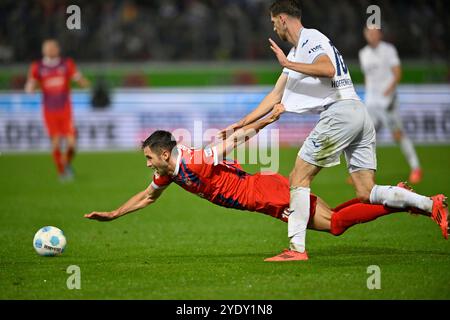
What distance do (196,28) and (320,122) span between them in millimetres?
17039

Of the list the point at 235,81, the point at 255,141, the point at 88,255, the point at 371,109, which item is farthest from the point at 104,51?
the point at 88,255

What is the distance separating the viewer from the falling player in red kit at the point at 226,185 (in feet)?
25.8

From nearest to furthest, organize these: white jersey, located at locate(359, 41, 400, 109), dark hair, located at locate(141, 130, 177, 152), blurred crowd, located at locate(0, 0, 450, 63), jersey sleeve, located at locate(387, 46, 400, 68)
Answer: dark hair, located at locate(141, 130, 177, 152) → jersey sleeve, located at locate(387, 46, 400, 68) → white jersey, located at locate(359, 41, 400, 109) → blurred crowd, located at locate(0, 0, 450, 63)

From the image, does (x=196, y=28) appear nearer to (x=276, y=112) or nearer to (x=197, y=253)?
(x=197, y=253)

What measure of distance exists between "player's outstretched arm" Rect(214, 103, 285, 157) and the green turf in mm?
1172

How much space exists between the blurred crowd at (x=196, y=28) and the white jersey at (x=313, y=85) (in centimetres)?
1568

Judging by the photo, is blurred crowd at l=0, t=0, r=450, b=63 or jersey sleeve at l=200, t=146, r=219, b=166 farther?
blurred crowd at l=0, t=0, r=450, b=63

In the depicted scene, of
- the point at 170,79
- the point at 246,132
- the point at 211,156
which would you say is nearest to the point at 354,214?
the point at 246,132

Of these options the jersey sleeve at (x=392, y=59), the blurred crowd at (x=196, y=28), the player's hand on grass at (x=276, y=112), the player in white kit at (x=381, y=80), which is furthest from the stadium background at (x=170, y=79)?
the player's hand on grass at (x=276, y=112)

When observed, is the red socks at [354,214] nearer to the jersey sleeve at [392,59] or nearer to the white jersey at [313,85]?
the white jersey at [313,85]

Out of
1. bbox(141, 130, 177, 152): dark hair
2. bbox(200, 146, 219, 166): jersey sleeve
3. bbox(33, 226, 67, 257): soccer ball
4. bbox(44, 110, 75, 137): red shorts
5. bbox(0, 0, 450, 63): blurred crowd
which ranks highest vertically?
bbox(0, 0, 450, 63): blurred crowd

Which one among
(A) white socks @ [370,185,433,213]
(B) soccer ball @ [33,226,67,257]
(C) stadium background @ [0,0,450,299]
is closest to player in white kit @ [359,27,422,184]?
(C) stadium background @ [0,0,450,299]

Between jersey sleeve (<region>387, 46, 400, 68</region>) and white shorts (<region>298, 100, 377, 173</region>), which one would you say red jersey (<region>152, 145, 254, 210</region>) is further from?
jersey sleeve (<region>387, 46, 400, 68</region>)

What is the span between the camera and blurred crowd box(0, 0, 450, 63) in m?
23.7
